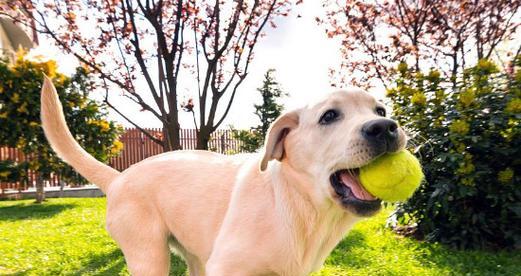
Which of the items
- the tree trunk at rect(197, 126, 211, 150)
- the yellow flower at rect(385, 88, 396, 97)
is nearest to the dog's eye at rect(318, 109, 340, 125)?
the yellow flower at rect(385, 88, 396, 97)

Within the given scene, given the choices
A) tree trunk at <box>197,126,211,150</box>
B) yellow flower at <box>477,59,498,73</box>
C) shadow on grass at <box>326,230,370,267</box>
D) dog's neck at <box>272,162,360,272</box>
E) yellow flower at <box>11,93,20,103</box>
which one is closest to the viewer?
dog's neck at <box>272,162,360,272</box>

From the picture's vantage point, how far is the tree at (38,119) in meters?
8.87

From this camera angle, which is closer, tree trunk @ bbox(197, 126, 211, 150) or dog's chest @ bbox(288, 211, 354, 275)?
dog's chest @ bbox(288, 211, 354, 275)

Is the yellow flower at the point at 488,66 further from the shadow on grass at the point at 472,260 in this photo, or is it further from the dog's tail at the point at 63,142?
the dog's tail at the point at 63,142

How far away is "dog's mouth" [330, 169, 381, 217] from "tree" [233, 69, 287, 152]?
1678 cm

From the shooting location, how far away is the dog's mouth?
2029 millimetres

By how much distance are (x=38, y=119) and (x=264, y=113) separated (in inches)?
514

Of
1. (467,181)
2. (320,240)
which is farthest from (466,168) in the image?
(320,240)

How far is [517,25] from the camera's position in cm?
974

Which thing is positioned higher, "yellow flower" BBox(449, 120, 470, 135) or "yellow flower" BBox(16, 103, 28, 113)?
"yellow flower" BBox(16, 103, 28, 113)

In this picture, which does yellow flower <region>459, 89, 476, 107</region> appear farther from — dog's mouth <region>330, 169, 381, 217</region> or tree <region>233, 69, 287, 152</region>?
tree <region>233, 69, 287, 152</region>

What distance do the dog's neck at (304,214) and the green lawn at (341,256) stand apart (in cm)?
170

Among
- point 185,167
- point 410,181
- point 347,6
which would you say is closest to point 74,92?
point 347,6

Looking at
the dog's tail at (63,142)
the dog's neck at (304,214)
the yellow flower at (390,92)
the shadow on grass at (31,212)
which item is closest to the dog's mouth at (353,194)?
the dog's neck at (304,214)
